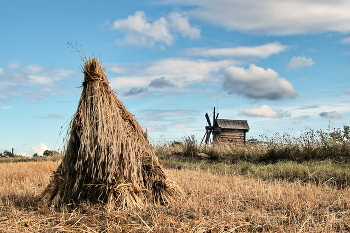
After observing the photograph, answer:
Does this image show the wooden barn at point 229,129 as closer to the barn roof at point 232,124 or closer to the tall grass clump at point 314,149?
the barn roof at point 232,124

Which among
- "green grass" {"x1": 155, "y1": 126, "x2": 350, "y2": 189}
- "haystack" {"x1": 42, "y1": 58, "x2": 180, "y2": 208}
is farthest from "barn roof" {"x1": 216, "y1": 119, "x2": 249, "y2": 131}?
"haystack" {"x1": 42, "y1": 58, "x2": 180, "y2": 208}

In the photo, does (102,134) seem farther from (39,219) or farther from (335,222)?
(335,222)

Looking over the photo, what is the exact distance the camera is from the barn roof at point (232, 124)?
128ft

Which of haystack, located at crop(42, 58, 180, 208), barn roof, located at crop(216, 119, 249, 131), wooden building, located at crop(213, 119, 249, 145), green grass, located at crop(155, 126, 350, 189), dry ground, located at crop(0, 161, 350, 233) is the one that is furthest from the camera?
barn roof, located at crop(216, 119, 249, 131)

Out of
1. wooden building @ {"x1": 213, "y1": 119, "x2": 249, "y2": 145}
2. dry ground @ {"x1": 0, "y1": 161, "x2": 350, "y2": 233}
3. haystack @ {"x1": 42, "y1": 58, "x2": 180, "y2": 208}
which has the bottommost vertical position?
dry ground @ {"x1": 0, "y1": 161, "x2": 350, "y2": 233}

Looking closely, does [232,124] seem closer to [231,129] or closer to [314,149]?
[231,129]

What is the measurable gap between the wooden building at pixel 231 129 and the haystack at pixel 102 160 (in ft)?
105

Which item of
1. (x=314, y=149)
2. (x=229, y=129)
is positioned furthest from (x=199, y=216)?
(x=229, y=129)

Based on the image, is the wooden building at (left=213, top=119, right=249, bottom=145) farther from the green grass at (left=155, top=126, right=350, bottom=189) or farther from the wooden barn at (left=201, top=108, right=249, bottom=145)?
the green grass at (left=155, top=126, right=350, bottom=189)

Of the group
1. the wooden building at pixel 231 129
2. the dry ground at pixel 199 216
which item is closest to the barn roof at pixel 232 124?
the wooden building at pixel 231 129

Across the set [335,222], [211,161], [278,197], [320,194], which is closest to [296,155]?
[211,161]

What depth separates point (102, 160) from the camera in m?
6.17

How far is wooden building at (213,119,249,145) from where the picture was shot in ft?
127

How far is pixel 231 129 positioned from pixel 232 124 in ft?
1.92
